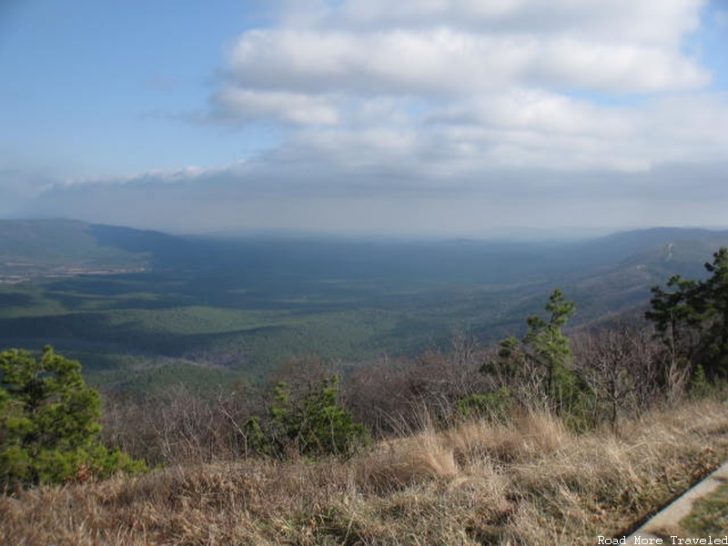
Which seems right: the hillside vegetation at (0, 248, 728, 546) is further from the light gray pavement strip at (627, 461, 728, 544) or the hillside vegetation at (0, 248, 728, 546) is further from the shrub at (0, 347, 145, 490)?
the shrub at (0, 347, 145, 490)

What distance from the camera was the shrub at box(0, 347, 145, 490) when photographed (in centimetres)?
1024

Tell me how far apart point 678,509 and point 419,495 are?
145cm

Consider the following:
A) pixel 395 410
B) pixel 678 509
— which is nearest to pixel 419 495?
pixel 678 509

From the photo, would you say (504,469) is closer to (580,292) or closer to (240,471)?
(240,471)

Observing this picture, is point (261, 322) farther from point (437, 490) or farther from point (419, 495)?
point (419, 495)

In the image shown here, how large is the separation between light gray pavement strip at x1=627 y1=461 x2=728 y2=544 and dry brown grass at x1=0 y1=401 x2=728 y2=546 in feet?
0.48

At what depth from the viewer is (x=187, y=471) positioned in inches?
159

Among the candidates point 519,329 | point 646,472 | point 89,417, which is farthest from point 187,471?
point 519,329

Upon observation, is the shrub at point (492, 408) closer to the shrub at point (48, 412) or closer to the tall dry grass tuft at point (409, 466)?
the tall dry grass tuft at point (409, 466)

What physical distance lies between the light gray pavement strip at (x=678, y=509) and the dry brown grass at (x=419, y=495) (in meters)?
0.15

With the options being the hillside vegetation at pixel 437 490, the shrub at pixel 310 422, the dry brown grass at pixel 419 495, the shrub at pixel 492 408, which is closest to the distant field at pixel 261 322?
the shrub at pixel 310 422

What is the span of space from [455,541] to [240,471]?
2.02 meters

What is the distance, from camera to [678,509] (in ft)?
8.45

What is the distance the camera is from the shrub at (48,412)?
10.2m
